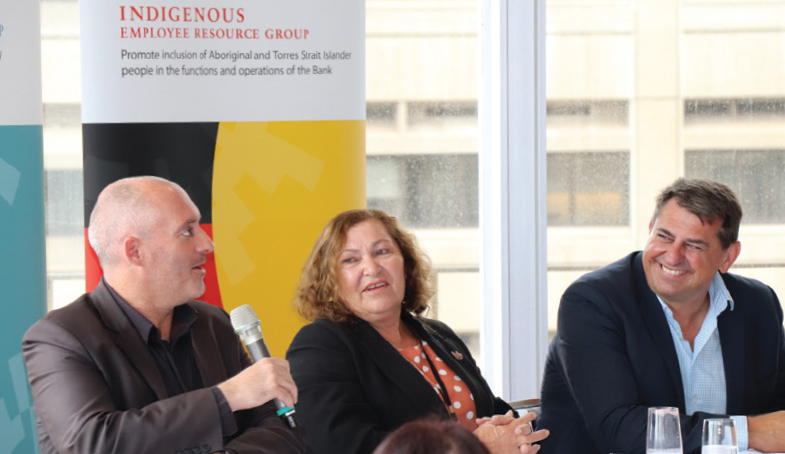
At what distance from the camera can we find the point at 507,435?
8.82 ft

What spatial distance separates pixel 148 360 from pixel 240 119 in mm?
1621

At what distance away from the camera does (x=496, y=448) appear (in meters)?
2.65

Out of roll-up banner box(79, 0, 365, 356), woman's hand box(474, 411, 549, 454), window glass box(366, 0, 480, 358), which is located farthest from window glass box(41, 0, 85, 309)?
woman's hand box(474, 411, 549, 454)

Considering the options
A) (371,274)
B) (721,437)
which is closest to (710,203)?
(721,437)

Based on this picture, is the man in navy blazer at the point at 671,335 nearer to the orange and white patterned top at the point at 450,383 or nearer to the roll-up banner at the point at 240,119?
the orange and white patterned top at the point at 450,383

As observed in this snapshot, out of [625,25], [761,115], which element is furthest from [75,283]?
[761,115]

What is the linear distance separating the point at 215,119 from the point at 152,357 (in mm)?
1565

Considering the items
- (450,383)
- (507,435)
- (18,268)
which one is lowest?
(507,435)

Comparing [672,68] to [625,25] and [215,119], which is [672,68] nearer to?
[625,25]

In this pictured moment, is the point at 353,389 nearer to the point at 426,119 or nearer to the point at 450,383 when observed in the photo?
the point at 450,383

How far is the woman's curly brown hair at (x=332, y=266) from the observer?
9.46 ft

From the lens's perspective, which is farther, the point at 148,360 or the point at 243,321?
the point at 148,360

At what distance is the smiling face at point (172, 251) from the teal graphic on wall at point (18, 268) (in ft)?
4.74

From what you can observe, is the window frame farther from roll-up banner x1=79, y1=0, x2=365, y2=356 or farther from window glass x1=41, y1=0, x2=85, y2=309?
window glass x1=41, y1=0, x2=85, y2=309
